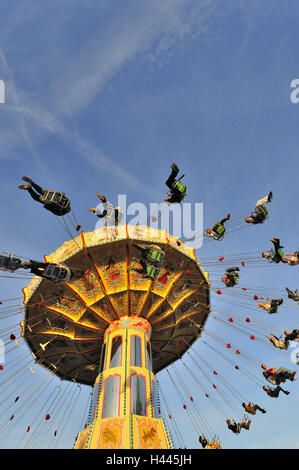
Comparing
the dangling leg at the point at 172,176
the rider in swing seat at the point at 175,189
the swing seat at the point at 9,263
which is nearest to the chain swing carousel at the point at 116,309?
the swing seat at the point at 9,263

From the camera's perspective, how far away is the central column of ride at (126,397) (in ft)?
38.5

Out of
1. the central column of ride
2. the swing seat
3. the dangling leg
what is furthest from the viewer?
the dangling leg

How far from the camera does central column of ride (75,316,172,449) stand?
38.5 feet

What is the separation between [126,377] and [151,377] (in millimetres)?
1392

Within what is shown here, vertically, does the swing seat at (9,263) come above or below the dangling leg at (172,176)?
Answer: below

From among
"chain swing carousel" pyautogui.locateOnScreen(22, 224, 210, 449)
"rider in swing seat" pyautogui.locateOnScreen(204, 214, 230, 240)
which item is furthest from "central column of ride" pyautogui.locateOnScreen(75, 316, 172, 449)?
"rider in swing seat" pyautogui.locateOnScreen(204, 214, 230, 240)

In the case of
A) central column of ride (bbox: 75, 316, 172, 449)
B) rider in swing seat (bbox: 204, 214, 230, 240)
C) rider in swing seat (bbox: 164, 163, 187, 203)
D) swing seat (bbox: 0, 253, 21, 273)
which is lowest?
central column of ride (bbox: 75, 316, 172, 449)

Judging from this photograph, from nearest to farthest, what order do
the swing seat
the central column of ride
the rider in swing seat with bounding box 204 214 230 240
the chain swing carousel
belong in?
the central column of ride → the swing seat → the chain swing carousel → the rider in swing seat with bounding box 204 214 230 240

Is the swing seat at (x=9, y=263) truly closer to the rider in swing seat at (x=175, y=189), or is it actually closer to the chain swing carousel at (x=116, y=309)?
the chain swing carousel at (x=116, y=309)

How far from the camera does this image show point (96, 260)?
1535 centimetres

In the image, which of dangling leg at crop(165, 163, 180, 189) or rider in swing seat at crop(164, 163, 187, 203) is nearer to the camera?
dangling leg at crop(165, 163, 180, 189)

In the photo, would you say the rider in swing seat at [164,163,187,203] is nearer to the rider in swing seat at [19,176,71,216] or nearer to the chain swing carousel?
the chain swing carousel

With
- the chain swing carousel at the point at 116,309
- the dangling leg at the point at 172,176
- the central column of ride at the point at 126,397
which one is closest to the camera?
the central column of ride at the point at 126,397

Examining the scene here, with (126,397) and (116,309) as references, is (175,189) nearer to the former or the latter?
(116,309)
